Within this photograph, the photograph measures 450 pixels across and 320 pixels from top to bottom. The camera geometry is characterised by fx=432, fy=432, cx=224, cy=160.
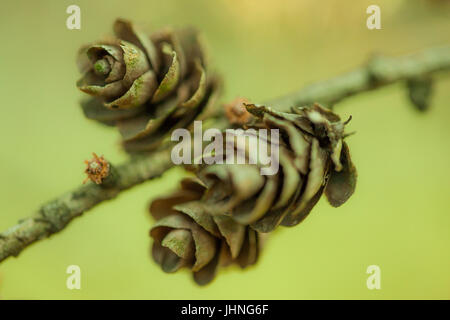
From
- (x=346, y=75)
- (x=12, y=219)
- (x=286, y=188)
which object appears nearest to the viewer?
(x=286, y=188)

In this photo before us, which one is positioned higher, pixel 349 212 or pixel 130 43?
pixel 130 43

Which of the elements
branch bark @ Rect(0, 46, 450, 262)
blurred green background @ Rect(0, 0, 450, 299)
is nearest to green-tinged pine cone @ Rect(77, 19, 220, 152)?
branch bark @ Rect(0, 46, 450, 262)

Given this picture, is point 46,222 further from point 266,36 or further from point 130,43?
point 266,36

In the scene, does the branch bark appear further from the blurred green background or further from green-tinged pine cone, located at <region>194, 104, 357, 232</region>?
the blurred green background

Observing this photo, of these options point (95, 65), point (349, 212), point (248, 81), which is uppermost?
point (248, 81)

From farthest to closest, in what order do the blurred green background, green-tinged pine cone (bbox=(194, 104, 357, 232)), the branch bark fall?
the blurred green background
the branch bark
green-tinged pine cone (bbox=(194, 104, 357, 232))

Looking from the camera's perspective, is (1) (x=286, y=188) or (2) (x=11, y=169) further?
(2) (x=11, y=169)

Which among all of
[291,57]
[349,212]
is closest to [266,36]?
[291,57]
